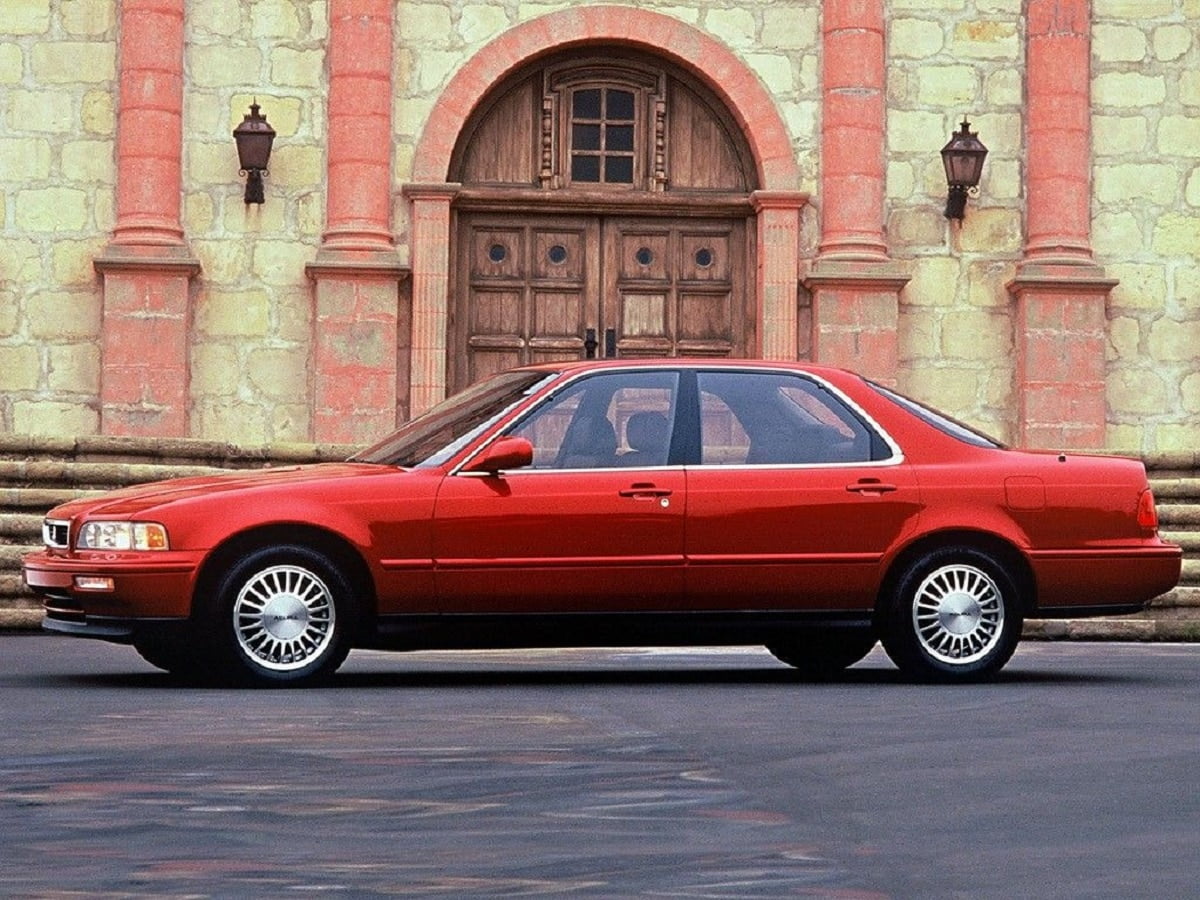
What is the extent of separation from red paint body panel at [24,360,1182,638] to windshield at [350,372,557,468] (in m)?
0.04

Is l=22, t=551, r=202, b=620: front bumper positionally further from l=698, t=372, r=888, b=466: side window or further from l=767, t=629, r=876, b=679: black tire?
l=767, t=629, r=876, b=679: black tire

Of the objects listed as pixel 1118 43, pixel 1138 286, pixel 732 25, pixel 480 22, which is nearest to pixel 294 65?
pixel 480 22

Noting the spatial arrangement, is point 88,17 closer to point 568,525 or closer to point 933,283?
point 933,283

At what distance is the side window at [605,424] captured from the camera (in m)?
12.1

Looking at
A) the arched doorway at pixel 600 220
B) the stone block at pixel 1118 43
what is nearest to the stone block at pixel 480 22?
the arched doorway at pixel 600 220

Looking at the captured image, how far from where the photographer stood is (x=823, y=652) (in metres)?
13.4

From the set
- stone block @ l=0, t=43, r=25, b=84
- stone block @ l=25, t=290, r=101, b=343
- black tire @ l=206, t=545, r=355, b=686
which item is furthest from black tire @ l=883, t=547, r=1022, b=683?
stone block @ l=0, t=43, r=25, b=84

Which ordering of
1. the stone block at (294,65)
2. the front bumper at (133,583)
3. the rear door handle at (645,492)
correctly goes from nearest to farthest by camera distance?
the front bumper at (133,583), the rear door handle at (645,492), the stone block at (294,65)

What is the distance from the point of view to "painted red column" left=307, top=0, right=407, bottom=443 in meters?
22.8

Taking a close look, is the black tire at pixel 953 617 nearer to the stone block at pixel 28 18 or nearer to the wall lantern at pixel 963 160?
the wall lantern at pixel 963 160

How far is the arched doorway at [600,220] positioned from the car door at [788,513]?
1112 centimetres

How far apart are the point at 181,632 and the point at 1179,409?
13.8m

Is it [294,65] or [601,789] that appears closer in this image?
[601,789]

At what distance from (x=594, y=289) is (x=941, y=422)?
11189 millimetres
